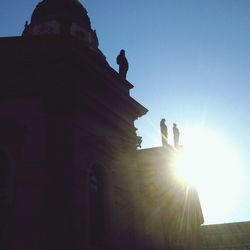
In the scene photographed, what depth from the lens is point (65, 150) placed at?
921cm

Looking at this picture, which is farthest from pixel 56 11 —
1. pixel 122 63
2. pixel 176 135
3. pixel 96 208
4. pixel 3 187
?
pixel 176 135

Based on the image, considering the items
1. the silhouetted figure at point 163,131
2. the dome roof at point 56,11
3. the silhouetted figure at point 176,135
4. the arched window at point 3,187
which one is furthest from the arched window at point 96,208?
the silhouetted figure at point 176,135

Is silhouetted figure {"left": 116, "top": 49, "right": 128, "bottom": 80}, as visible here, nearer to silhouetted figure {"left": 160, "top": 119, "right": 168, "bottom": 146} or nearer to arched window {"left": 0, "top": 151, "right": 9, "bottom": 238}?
arched window {"left": 0, "top": 151, "right": 9, "bottom": 238}

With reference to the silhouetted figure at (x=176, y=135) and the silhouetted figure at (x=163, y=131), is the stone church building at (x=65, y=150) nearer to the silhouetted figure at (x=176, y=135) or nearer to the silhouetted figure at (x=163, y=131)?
the silhouetted figure at (x=163, y=131)

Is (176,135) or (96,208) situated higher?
(176,135)

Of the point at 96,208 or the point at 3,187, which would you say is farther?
the point at 96,208

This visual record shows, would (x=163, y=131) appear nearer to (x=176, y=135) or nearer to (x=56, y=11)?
(x=176, y=135)

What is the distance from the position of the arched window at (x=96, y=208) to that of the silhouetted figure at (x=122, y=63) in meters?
5.18

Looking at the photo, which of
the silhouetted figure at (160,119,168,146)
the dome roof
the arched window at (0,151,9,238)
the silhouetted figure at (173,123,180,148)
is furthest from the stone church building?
the silhouetted figure at (173,123,180,148)

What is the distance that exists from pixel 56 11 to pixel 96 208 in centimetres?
1354

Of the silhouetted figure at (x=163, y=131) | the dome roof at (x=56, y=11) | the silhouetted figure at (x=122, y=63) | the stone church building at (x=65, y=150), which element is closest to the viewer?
the stone church building at (x=65, y=150)

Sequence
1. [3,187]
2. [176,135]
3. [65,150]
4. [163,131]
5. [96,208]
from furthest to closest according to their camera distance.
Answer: [176,135]
[163,131]
[96,208]
[65,150]
[3,187]

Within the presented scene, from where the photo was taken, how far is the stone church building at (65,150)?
836 cm

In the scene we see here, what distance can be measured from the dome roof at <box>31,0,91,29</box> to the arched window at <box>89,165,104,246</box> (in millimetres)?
11774
